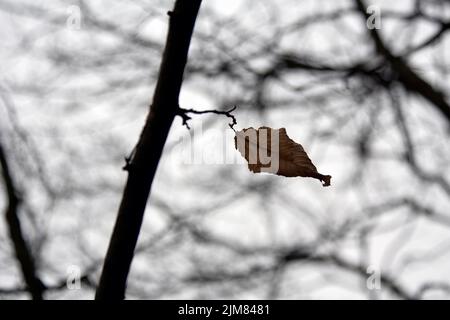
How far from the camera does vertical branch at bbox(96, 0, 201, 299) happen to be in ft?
4.51

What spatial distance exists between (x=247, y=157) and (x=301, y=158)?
154 mm

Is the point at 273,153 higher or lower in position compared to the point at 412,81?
lower

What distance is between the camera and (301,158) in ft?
4.66

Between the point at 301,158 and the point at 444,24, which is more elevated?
the point at 444,24

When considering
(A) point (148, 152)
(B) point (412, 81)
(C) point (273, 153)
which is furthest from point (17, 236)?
(B) point (412, 81)

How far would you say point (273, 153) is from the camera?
1.49m

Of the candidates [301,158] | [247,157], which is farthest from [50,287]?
[301,158]

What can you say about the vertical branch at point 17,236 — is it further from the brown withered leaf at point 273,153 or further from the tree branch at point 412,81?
the tree branch at point 412,81

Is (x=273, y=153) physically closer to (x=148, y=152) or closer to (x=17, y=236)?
(x=148, y=152)

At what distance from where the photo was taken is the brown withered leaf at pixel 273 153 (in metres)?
1.40

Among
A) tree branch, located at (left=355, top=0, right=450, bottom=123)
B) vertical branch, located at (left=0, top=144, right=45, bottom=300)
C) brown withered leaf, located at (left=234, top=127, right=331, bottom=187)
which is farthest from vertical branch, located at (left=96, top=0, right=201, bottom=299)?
tree branch, located at (left=355, top=0, right=450, bottom=123)

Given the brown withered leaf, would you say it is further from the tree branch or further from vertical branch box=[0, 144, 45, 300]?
the tree branch

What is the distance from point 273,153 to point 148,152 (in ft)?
1.14
